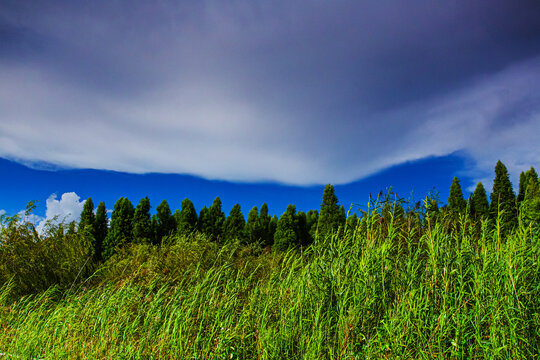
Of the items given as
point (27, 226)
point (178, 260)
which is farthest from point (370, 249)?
point (27, 226)

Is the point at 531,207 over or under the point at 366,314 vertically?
over

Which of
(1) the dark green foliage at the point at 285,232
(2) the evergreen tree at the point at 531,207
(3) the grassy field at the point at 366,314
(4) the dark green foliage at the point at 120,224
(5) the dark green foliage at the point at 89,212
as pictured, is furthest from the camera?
(1) the dark green foliage at the point at 285,232

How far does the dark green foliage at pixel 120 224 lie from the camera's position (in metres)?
17.4

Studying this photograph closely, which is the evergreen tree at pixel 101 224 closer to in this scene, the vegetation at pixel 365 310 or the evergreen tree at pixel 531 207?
the vegetation at pixel 365 310

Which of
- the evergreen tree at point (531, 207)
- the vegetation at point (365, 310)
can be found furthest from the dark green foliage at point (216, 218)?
the evergreen tree at point (531, 207)

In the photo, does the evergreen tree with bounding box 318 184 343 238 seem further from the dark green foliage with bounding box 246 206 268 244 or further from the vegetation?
the vegetation

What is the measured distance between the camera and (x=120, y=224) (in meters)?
17.5

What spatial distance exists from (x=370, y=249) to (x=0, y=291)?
750 centimetres

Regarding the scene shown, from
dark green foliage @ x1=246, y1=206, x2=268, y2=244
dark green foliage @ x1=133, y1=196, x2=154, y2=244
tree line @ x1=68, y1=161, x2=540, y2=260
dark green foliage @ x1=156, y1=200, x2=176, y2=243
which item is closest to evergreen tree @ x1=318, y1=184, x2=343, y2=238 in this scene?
tree line @ x1=68, y1=161, x2=540, y2=260

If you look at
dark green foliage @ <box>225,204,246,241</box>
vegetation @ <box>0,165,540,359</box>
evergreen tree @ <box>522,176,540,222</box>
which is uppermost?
dark green foliage @ <box>225,204,246,241</box>

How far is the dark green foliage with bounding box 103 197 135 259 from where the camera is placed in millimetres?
17422

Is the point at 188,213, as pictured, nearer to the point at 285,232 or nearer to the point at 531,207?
the point at 285,232

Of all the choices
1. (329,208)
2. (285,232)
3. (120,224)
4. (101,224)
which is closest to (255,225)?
(285,232)

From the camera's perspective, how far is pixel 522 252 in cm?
291
